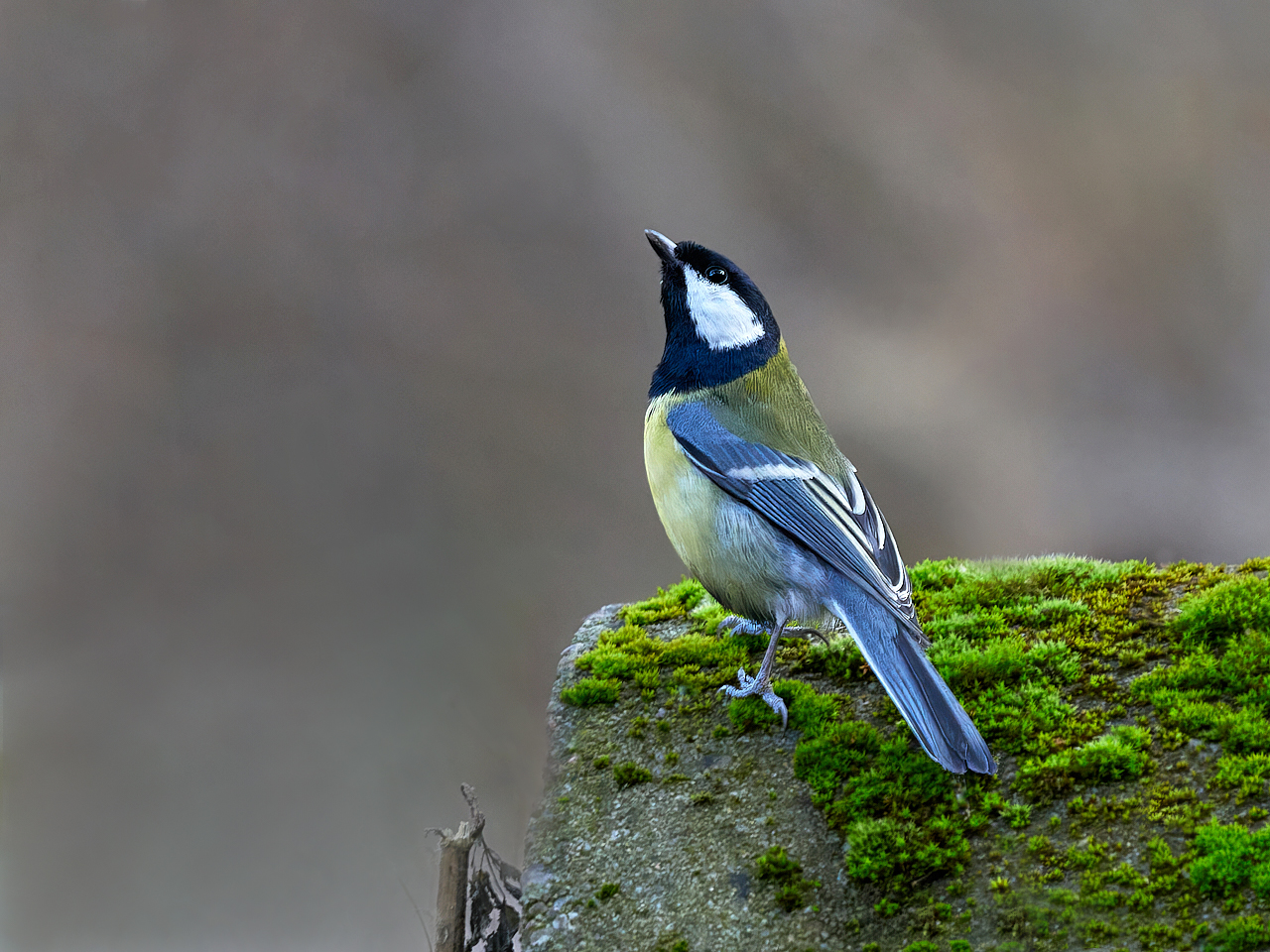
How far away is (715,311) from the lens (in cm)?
319

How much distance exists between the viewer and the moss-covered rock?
80.9 inches

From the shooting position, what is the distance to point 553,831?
2.55 metres

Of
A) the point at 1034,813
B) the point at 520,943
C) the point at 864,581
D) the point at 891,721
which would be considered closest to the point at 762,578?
the point at 864,581

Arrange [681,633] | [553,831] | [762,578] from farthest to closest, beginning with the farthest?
[681,633] < [762,578] < [553,831]

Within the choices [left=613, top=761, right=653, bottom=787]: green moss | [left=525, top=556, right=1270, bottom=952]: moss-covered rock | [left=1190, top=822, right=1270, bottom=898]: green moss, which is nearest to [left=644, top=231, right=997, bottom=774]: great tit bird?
[left=525, top=556, right=1270, bottom=952]: moss-covered rock

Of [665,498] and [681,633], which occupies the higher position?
[665,498]

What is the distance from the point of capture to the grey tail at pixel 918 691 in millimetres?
2293

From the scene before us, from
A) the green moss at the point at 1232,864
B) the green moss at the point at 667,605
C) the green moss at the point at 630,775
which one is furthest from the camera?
the green moss at the point at 667,605

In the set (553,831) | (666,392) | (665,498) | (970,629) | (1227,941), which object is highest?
(666,392)

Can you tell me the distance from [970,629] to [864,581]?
1.99 feet

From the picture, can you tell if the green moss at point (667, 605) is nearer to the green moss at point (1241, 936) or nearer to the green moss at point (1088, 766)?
the green moss at point (1088, 766)

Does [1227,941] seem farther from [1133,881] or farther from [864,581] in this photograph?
[864,581]

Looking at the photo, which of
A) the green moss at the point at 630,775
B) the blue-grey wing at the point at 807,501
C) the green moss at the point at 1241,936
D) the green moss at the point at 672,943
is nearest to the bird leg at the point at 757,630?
the blue-grey wing at the point at 807,501

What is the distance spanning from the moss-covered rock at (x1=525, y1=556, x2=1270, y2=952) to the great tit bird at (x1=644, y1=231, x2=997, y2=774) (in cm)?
21
